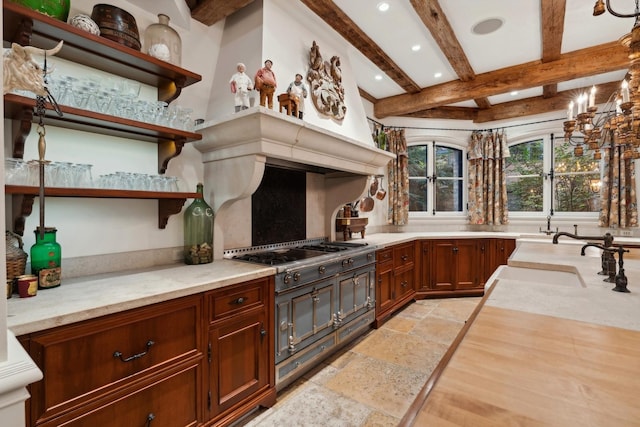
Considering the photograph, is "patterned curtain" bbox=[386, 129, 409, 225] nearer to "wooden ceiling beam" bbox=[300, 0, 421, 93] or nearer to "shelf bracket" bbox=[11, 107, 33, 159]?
"wooden ceiling beam" bbox=[300, 0, 421, 93]

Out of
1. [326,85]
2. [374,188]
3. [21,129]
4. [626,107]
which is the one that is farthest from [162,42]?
[374,188]

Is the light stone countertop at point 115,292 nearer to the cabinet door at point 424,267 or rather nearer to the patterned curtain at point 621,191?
the cabinet door at point 424,267

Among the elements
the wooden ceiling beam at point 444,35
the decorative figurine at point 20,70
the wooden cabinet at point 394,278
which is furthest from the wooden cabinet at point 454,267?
the decorative figurine at point 20,70

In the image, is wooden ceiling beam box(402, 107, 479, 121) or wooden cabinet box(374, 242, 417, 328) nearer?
wooden cabinet box(374, 242, 417, 328)

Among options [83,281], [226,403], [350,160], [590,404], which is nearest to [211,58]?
[350,160]

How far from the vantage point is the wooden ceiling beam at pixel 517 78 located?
3152mm

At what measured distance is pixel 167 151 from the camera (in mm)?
2014

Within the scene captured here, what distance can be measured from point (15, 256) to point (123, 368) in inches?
27.6

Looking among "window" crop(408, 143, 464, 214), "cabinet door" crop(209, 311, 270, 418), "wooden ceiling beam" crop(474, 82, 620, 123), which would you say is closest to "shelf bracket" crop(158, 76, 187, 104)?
"cabinet door" crop(209, 311, 270, 418)

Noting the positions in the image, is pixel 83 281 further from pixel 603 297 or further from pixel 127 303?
pixel 603 297

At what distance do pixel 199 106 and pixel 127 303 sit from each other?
62.0 inches

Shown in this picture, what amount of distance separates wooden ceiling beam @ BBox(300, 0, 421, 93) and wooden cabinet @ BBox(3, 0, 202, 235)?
53.7 inches

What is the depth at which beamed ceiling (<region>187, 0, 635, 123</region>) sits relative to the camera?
2572 mm

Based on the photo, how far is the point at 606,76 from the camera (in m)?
3.89
